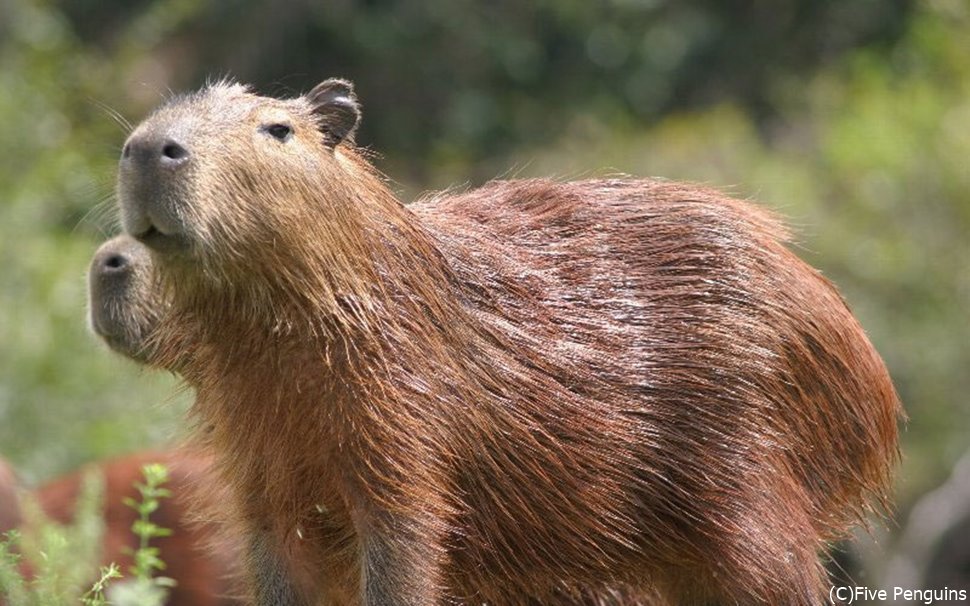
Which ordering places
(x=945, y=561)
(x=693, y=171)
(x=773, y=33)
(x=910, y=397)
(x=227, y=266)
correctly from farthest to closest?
(x=773, y=33), (x=693, y=171), (x=910, y=397), (x=945, y=561), (x=227, y=266)

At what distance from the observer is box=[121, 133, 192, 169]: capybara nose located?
3.74 meters

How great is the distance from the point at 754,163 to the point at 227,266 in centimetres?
1147

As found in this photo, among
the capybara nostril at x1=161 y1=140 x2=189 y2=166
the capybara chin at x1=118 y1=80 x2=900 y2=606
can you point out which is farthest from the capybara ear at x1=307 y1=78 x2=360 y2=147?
the capybara nostril at x1=161 y1=140 x2=189 y2=166

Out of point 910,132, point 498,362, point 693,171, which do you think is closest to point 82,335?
point 693,171

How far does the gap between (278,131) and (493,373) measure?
83 cm

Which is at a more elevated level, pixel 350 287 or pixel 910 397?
pixel 350 287

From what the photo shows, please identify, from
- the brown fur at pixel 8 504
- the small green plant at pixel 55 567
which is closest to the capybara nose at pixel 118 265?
the small green plant at pixel 55 567

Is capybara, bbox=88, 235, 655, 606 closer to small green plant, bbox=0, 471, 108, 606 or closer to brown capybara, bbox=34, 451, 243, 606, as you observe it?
small green plant, bbox=0, 471, 108, 606

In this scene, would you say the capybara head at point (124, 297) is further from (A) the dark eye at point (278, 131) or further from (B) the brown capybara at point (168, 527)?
(B) the brown capybara at point (168, 527)

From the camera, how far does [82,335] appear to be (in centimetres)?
1197

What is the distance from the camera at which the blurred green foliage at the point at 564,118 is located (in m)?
11.7

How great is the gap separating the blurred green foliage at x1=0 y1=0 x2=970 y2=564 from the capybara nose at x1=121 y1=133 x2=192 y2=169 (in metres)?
6.34

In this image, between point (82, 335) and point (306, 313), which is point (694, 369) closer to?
point (306, 313)

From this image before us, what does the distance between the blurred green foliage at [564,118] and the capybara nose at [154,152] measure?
6.34 m
